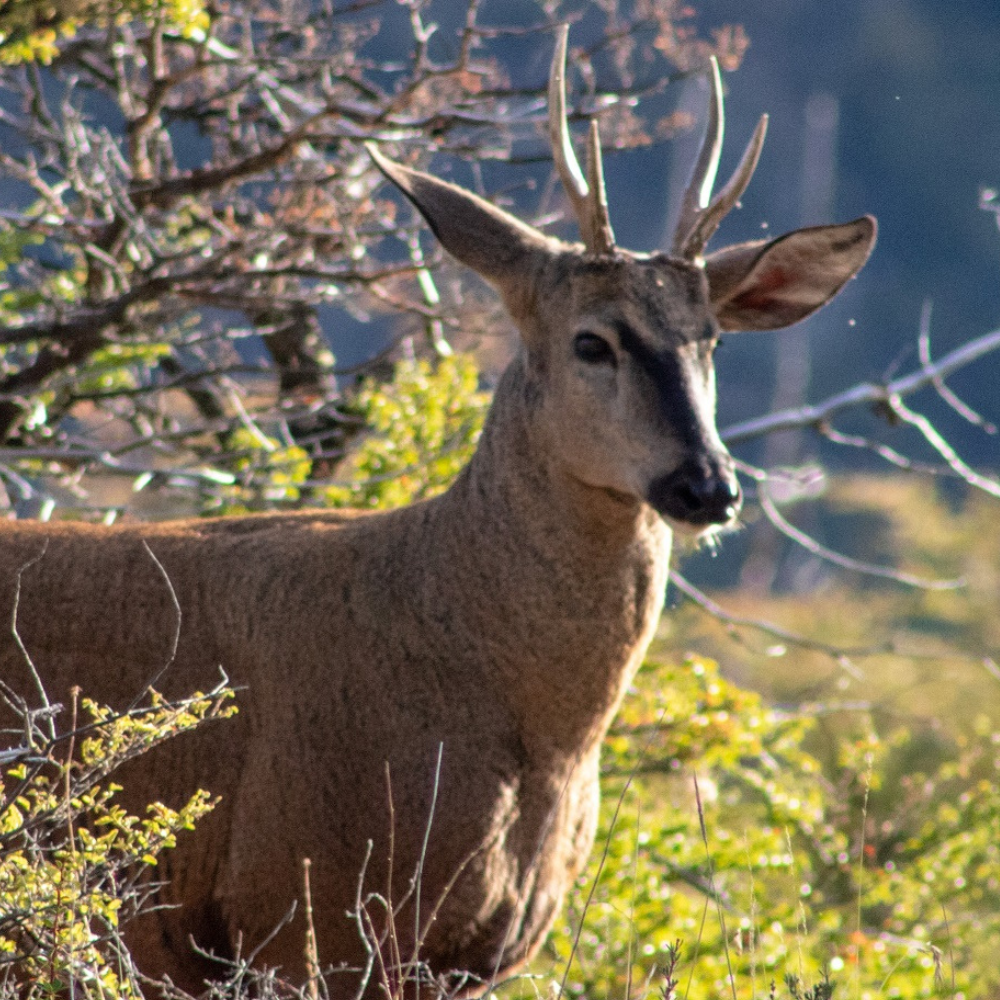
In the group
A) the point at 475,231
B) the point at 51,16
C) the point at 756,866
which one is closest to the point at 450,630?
the point at 475,231

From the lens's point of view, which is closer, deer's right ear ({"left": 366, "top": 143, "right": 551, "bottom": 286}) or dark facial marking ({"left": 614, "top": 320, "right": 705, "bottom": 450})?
dark facial marking ({"left": 614, "top": 320, "right": 705, "bottom": 450})

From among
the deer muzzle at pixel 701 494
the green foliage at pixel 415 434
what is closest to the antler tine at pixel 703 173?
the deer muzzle at pixel 701 494

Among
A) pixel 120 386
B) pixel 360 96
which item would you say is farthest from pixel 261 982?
pixel 360 96

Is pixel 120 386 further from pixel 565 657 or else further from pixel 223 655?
pixel 565 657

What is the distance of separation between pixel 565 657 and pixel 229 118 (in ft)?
14.0

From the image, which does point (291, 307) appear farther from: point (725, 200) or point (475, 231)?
point (725, 200)

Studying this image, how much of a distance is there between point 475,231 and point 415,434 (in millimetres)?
2587

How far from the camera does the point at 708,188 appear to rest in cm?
561

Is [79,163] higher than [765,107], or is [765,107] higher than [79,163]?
[79,163]

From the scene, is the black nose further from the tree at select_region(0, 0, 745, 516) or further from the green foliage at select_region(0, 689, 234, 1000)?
the tree at select_region(0, 0, 745, 516)

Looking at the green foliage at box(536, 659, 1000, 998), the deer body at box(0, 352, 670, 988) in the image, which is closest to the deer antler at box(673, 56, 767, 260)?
the deer body at box(0, 352, 670, 988)

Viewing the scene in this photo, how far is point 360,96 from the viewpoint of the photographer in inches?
365

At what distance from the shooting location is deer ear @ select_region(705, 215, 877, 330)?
5758mm

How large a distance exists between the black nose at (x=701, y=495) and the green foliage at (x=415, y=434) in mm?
2958
